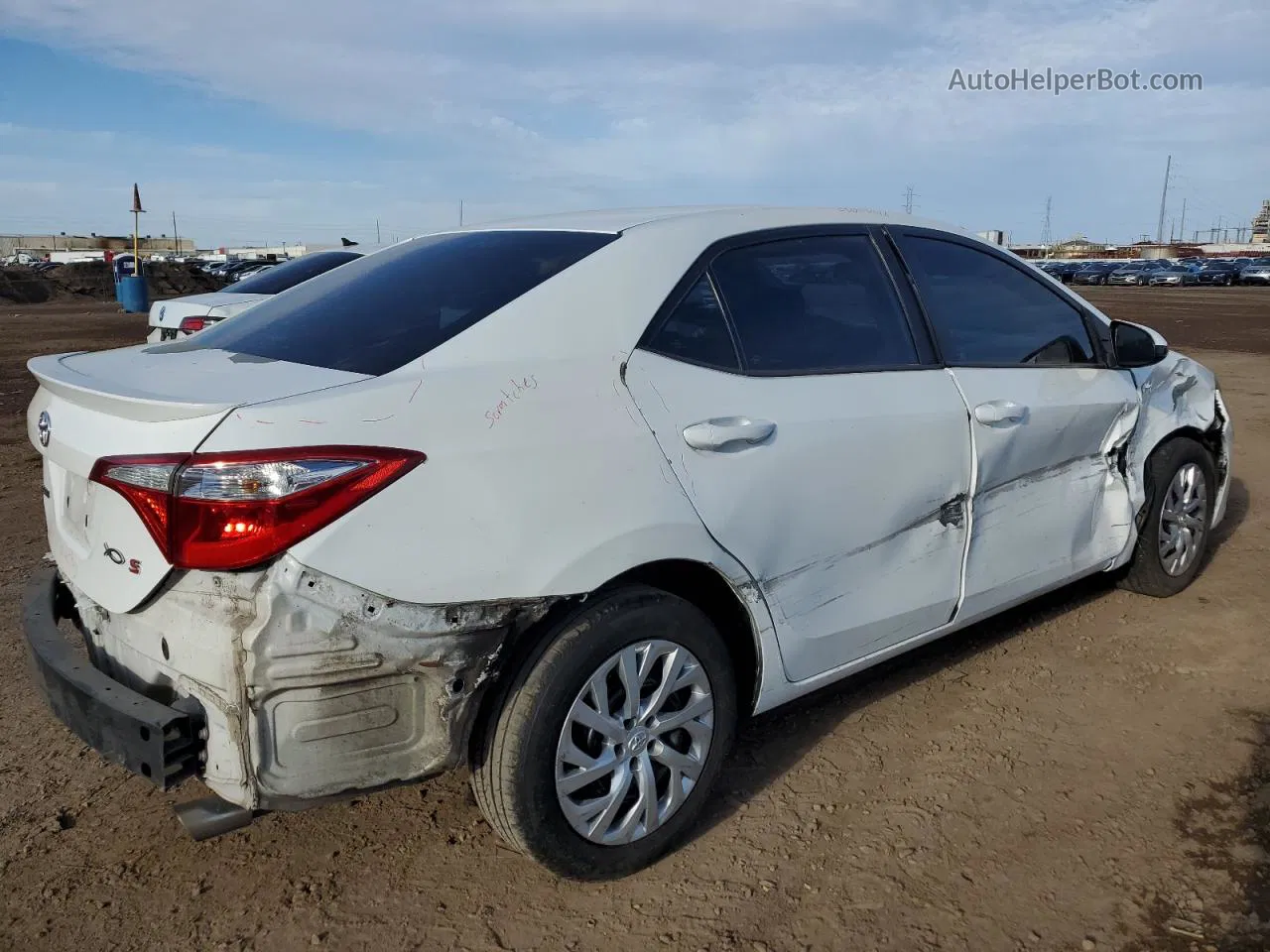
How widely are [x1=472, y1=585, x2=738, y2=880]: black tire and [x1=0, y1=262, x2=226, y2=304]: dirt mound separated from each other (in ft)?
125

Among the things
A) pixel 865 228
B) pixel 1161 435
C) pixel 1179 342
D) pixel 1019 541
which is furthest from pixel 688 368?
pixel 1179 342

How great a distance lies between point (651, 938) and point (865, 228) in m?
2.27

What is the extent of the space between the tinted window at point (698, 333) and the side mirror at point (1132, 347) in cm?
208

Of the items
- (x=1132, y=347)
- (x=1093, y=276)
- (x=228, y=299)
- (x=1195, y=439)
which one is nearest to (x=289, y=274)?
(x=228, y=299)

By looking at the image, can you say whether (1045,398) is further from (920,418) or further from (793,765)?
(793,765)

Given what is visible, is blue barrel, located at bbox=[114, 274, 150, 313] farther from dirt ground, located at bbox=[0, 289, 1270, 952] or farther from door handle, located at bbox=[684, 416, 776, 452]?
door handle, located at bbox=[684, 416, 776, 452]

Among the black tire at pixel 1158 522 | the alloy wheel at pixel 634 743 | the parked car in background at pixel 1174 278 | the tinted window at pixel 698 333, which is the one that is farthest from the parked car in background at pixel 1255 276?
the alloy wheel at pixel 634 743

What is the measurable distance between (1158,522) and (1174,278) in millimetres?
53988

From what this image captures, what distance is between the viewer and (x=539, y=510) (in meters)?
2.38

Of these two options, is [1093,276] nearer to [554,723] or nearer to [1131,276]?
[1131,276]

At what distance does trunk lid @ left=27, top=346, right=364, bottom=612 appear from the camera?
7.32ft

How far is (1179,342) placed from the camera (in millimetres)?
18219

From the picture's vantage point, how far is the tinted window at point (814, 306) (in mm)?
2990

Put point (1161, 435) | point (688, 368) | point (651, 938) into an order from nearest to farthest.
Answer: point (651, 938) → point (688, 368) → point (1161, 435)
